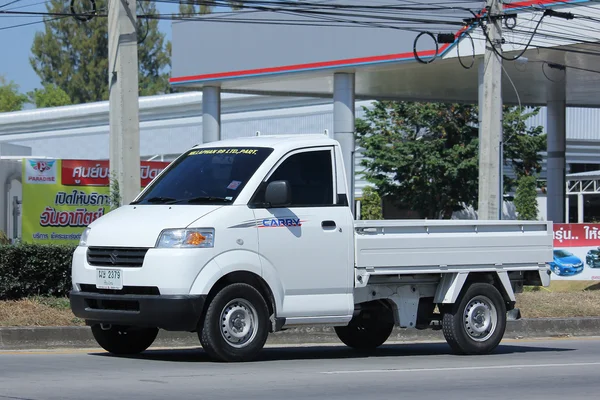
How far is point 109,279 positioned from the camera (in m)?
11.0

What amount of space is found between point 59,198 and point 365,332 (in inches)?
424

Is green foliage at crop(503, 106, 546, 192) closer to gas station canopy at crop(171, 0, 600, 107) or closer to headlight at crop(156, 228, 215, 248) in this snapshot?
gas station canopy at crop(171, 0, 600, 107)

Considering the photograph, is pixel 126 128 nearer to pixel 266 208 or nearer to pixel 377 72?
pixel 266 208

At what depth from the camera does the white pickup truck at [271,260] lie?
10.9 m

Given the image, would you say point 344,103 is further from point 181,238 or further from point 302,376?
point 302,376

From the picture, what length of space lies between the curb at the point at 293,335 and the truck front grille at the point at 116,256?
2386mm

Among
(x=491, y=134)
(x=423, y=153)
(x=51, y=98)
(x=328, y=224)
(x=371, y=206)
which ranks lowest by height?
(x=328, y=224)

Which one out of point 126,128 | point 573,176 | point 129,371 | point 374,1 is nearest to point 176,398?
point 129,371

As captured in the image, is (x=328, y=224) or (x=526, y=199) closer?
(x=328, y=224)

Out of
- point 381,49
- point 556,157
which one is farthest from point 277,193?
point 556,157

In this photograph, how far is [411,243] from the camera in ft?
40.3

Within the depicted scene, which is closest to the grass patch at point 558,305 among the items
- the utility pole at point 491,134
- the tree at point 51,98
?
the utility pole at point 491,134

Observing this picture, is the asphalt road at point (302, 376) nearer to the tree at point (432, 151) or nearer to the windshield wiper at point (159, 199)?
the windshield wiper at point (159, 199)

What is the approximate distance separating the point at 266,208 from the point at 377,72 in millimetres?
18191
